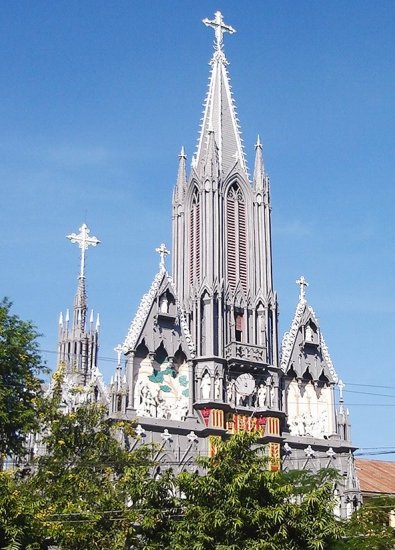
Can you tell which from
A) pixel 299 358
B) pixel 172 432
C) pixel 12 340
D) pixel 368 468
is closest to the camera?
pixel 12 340

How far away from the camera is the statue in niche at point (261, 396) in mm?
55094

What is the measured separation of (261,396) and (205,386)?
392cm

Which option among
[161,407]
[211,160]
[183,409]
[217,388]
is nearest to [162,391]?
[161,407]

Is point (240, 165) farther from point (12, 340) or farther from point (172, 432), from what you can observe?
point (12, 340)

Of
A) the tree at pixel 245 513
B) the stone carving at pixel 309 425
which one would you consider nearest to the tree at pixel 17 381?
the tree at pixel 245 513

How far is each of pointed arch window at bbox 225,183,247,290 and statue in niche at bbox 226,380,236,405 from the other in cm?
644

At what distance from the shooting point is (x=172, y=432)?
51.7m

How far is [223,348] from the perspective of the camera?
54969mm

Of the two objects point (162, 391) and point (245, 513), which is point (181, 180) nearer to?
point (162, 391)

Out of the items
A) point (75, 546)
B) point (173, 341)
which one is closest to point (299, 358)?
point (173, 341)

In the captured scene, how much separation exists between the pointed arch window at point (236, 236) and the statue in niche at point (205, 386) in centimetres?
665

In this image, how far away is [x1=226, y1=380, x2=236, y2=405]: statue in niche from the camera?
178 feet

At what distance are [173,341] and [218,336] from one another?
2738 millimetres

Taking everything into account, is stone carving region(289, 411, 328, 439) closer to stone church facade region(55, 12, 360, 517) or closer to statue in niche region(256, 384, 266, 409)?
stone church facade region(55, 12, 360, 517)
